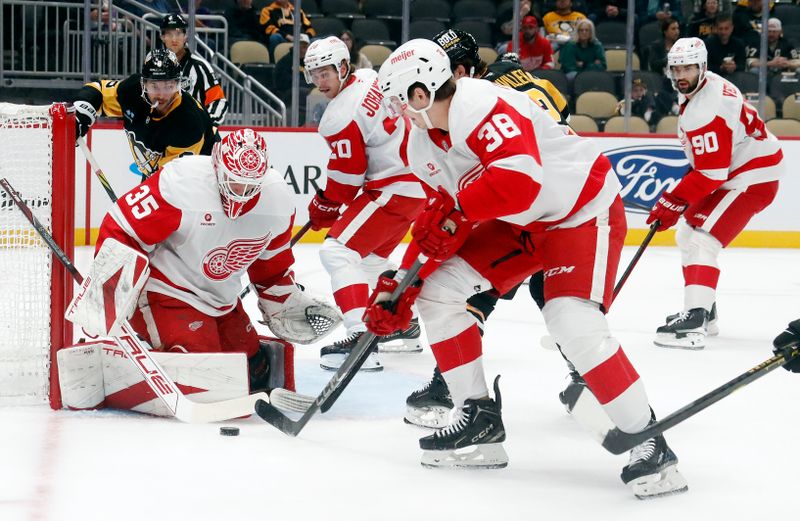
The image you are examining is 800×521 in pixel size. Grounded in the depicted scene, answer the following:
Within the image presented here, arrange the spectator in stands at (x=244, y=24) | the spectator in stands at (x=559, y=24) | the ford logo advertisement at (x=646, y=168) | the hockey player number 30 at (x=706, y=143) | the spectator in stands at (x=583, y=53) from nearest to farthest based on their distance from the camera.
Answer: the hockey player number 30 at (x=706, y=143)
the ford logo advertisement at (x=646, y=168)
the spectator in stands at (x=244, y=24)
the spectator in stands at (x=583, y=53)
the spectator in stands at (x=559, y=24)

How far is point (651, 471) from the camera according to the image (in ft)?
8.61

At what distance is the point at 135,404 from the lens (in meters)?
3.25

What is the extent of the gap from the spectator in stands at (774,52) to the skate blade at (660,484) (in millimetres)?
6115

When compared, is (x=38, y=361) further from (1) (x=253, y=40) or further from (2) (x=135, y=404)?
(1) (x=253, y=40)

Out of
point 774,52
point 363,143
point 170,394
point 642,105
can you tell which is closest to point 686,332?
point 363,143

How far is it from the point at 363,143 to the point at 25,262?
49.9 inches

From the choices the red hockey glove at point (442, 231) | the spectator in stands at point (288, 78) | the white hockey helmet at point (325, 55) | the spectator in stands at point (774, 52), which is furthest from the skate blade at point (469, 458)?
the spectator in stands at point (774, 52)

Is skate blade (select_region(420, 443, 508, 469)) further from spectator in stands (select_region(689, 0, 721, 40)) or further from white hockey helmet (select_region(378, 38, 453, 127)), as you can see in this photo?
spectator in stands (select_region(689, 0, 721, 40))

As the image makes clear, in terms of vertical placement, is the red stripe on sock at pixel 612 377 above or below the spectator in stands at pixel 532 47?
below

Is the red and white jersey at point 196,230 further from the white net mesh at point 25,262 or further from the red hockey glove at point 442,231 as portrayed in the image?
the red hockey glove at point 442,231

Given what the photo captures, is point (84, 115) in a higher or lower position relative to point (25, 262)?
higher

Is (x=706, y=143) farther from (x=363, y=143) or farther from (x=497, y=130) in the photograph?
(x=497, y=130)

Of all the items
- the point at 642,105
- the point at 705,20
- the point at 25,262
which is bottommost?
the point at 25,262

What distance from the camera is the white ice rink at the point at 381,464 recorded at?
253 centimetres
